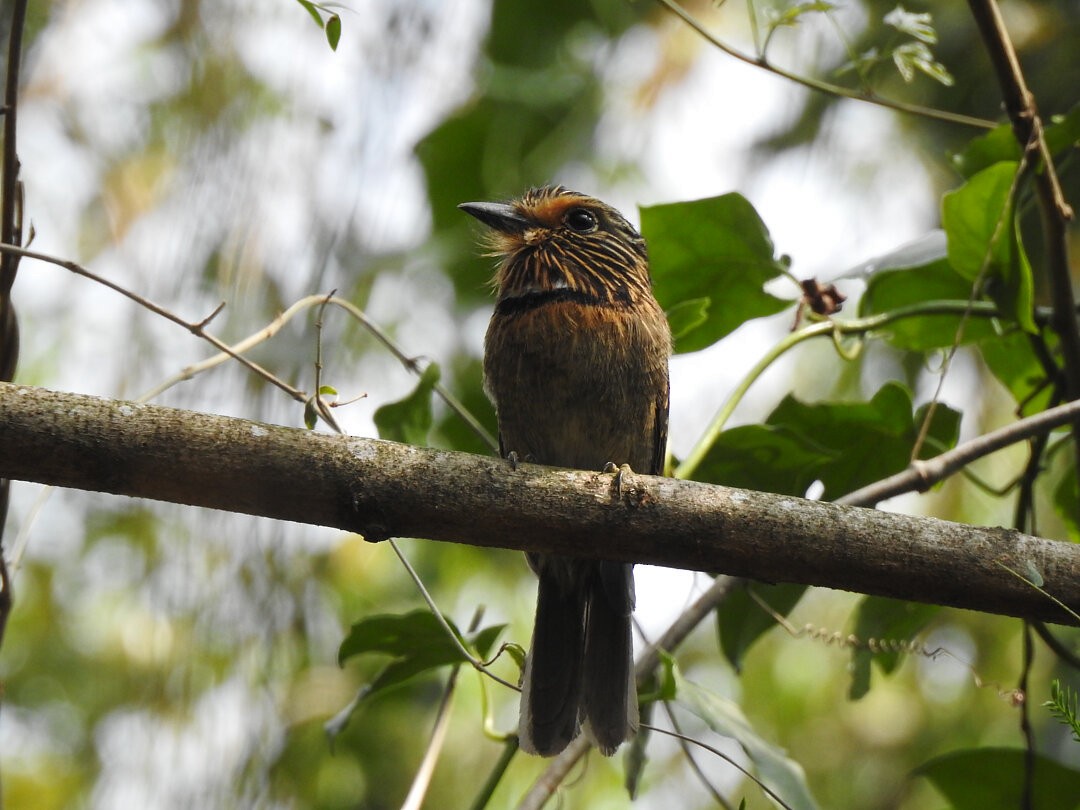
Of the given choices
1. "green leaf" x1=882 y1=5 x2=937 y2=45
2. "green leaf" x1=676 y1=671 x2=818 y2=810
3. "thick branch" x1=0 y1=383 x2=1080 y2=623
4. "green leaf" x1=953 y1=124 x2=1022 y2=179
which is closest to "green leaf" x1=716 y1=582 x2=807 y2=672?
"green leaf" x1=676 y1=671 x2=818 y2=810

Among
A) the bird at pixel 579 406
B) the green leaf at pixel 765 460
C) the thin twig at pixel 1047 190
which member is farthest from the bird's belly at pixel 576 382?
the thin twig at pixel 1047 190

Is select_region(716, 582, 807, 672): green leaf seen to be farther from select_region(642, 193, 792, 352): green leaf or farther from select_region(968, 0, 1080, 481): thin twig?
select_region(968, 0, 1080, 481): thin twig

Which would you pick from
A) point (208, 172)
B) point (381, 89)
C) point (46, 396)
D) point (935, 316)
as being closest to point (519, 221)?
point (381, 89)

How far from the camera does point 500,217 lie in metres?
2.74

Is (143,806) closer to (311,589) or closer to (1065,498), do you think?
(311,589)

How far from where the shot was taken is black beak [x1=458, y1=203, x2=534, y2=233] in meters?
2.70

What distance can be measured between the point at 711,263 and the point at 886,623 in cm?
84

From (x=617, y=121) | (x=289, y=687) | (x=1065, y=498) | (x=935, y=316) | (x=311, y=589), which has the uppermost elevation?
(x=617, y=121)

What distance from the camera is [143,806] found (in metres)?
2.35

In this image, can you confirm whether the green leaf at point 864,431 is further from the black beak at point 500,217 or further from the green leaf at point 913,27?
the black beak at point 500,217

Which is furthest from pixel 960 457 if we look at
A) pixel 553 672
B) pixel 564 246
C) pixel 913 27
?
pixel 564 246

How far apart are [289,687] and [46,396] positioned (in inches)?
62.5

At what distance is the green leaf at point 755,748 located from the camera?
2.00m

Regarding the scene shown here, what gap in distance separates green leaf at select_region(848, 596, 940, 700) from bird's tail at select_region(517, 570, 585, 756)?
58 cm
